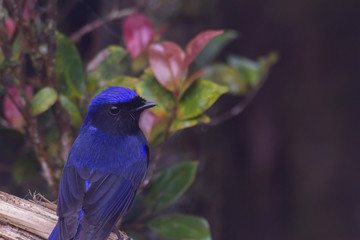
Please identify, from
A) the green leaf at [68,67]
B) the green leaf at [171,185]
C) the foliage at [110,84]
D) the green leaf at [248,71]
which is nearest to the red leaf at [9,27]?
the foliage at [110,84]

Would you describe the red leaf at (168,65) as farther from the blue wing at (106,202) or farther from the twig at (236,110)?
the twig at (236,110)

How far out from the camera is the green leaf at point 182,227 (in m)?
2.59

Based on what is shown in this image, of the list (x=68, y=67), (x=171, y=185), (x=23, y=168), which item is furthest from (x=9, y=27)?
(x=171, y=185)

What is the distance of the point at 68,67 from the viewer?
267 centimetres

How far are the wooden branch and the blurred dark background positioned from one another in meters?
2.57

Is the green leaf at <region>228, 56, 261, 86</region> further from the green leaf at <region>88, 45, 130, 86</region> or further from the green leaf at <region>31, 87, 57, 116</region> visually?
the green leaf at <region>31, 87, 57, 116</region>

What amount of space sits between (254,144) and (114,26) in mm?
1776

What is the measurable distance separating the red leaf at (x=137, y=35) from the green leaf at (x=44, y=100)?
1.78ft

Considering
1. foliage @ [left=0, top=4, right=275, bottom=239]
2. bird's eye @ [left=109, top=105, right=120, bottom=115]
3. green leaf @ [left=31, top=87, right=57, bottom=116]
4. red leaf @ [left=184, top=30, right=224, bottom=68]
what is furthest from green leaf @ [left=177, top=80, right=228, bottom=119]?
green leaf @ [left=31, top=87, right=57, bottom=116]

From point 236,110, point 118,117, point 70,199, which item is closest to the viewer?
point 70,199

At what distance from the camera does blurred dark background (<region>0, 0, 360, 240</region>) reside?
4.80 meters

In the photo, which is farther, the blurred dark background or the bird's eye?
the blurred dark background

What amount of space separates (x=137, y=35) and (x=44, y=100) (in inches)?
25.8

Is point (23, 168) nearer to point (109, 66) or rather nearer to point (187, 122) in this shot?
point (109, 66)
